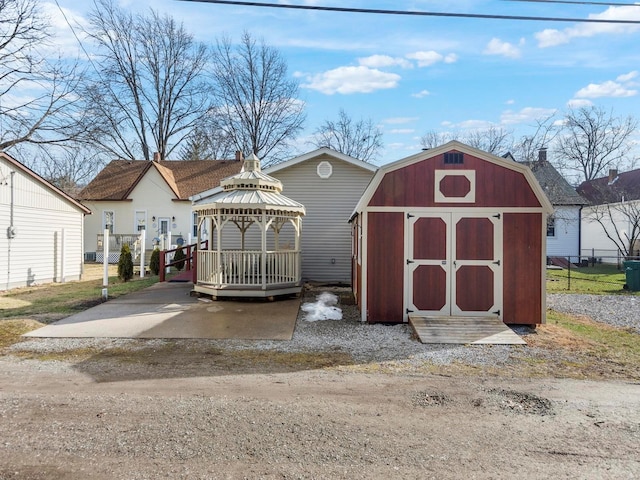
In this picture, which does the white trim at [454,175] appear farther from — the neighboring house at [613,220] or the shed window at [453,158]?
the neighboring house at [613,220]

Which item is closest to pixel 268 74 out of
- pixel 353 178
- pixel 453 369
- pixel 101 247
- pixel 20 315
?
pixel 101 247

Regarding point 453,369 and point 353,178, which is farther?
point 353,178

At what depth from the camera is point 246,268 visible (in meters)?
11.0

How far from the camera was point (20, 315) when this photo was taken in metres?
8.76

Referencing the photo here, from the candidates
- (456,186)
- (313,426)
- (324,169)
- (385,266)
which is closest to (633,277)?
(456,186)

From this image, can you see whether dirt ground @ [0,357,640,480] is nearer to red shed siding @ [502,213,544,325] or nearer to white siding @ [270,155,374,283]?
red shed siding @ [502,213,544,325]

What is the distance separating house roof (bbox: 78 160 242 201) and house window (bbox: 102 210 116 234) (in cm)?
85

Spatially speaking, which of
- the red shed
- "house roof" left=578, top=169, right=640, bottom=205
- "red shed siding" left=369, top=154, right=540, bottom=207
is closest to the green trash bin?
the red shed

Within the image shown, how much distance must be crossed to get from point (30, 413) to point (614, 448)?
5.29 metres

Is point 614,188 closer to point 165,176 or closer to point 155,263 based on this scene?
point 155,263

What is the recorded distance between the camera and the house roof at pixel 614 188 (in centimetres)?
2402

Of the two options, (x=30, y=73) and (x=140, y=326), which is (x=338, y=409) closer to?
(x=140, y=326)

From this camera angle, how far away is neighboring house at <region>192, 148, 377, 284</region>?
1366cm

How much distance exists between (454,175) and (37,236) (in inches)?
538
